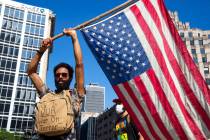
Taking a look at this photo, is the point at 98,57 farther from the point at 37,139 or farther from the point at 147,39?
the point at 37,139

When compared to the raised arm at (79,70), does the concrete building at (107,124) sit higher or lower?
higher

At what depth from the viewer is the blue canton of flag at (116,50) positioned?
5496 mm

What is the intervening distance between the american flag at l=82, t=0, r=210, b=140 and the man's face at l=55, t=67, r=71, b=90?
1720 millimetres

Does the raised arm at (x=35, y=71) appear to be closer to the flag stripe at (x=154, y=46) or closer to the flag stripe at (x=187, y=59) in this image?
the flag stripe at (x=154, y=46)

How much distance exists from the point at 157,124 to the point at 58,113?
220 cm

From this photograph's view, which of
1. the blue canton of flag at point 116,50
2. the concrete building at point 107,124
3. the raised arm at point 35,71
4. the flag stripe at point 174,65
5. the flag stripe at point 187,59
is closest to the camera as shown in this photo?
the raised arm at point 35,71

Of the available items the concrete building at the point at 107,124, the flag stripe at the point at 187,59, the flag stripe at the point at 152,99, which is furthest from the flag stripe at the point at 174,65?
the concrete building at the point at 107,124

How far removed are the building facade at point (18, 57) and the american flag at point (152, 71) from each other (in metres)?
52.7

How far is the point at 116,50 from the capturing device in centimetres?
559

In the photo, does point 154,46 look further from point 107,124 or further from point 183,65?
point 107,124

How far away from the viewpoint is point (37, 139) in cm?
354

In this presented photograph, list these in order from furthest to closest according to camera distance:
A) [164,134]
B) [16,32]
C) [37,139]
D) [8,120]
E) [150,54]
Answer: [16,32]
[8,120]
[150,54]
[164,134]
[37,139]

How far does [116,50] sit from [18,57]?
202 ft

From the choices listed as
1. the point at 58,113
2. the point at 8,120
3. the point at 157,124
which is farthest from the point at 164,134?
the point at 8,120
